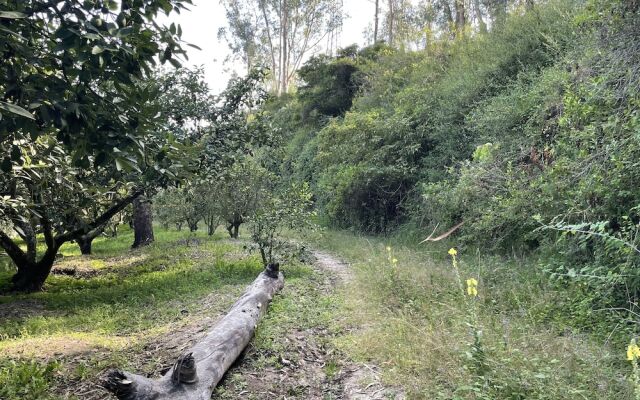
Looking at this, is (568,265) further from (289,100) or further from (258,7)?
(258,7)

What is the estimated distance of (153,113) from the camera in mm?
3041

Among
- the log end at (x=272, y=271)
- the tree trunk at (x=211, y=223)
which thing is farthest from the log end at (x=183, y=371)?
the tree trunk at (x=211, y=223)

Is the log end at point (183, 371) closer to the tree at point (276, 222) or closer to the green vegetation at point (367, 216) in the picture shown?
the green vegetation at point (367, 216)

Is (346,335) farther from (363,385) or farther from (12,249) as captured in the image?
(12,249)

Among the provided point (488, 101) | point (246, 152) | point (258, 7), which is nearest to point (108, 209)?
point (246, 152)

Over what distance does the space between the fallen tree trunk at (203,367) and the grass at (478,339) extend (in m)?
→ 1.12

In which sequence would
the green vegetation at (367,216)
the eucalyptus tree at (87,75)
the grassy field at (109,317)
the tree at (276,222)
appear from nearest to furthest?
the eucalyptus tree at (87,75) → the green vegetation at (367,216) → the grassy field at (109,317) → the tree at (276,222)

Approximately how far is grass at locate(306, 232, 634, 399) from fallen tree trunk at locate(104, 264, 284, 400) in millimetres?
1125

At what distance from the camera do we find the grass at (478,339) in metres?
2.91

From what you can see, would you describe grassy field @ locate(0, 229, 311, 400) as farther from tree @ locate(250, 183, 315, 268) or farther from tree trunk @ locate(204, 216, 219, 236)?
tree trunk @ locate(204, 216, 219, 236)

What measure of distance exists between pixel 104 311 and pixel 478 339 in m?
6.17

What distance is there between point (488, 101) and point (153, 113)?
9.30 m

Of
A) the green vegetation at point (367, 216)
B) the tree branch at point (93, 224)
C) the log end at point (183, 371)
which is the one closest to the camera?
the green vegetation at point (367, 216)

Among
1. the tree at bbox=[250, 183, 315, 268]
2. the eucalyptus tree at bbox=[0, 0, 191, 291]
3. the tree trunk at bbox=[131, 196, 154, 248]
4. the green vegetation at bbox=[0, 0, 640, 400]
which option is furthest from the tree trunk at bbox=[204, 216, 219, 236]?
the eucalyptus tree at bbox=[0, 0, 191, 291]
